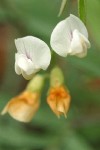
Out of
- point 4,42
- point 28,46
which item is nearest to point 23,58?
point 28,46

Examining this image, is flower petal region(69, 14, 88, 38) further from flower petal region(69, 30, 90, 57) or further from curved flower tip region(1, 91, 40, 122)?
curved flower tip region(1, 91, 40, 122)

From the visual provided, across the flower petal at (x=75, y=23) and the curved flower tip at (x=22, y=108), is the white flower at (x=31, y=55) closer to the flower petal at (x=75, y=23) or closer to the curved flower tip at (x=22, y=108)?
the flower petal at (x=75, y=23)

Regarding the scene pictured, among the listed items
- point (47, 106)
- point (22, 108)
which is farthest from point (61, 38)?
point (47, 106)

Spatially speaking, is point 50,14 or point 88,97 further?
point 88,97

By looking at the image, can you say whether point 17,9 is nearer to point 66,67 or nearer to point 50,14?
point 50,14

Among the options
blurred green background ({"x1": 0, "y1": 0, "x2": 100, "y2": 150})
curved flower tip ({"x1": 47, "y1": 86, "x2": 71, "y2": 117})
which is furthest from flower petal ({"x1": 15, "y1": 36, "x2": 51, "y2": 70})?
blurred green background ({"x1": 0, "y1": 0, "x2": 100, "y2": 150})

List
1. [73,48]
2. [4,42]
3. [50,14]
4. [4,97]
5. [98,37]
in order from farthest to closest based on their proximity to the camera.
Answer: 1. [4,42]
2. [4,97]
3. [50,14]
4. [98,37]
5. [73,48]
